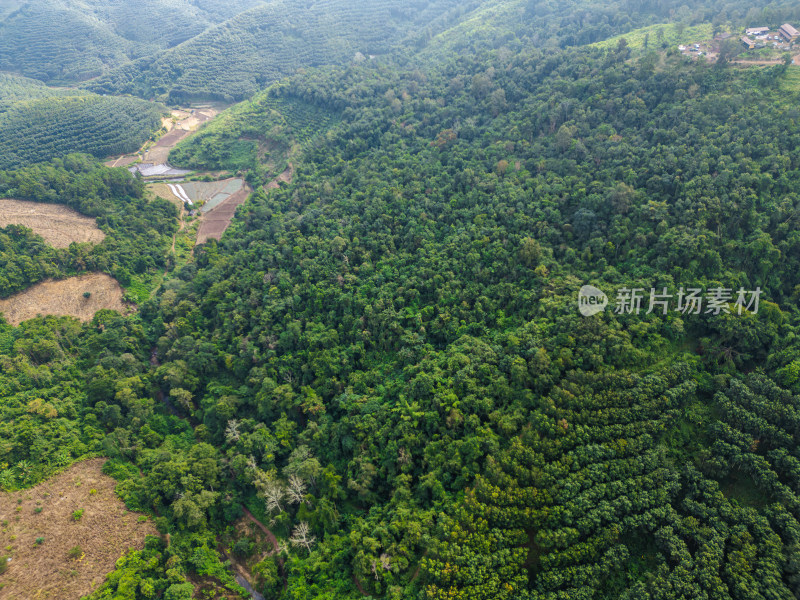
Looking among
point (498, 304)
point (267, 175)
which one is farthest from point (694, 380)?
point (267, 175)

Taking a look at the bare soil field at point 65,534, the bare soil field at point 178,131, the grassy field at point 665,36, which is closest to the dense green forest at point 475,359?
the bare soil field at point 65,534

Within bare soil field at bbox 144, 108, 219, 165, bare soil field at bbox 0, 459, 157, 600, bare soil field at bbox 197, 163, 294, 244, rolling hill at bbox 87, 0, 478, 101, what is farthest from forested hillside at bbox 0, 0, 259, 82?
bare soil field at bbox 0, 459, 157, 600

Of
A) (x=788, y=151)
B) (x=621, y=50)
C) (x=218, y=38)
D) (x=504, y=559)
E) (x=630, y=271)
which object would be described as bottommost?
(x=504, y=559)

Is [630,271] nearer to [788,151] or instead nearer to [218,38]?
[788,151]

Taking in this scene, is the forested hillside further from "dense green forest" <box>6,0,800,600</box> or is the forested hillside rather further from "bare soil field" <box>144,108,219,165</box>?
"dense green forest" <box>6,0,800,600</box>

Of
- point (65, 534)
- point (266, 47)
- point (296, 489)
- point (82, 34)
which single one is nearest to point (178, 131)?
point (266, 47)
